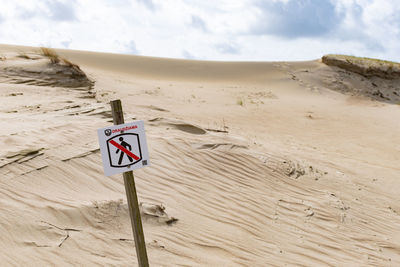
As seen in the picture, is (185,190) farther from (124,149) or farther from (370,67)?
(370,67)

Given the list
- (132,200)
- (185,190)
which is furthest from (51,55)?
(132,200)

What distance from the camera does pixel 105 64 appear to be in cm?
2328

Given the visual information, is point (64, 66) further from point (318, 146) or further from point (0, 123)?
point (318, 146)

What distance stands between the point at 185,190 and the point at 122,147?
9.35 ft

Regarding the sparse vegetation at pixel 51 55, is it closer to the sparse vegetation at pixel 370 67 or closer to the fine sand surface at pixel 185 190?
the fine sand surface at pixel 185 190

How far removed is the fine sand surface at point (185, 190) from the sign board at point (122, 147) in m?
1.36

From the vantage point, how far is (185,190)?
570 cm

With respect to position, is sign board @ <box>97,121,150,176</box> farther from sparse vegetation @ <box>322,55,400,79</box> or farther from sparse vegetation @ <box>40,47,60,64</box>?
sparse vegetation @ <box>322,55,400,79</box>

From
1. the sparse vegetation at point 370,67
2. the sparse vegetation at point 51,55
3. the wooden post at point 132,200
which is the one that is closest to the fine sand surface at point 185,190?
the sparse vegetation at point 51,55

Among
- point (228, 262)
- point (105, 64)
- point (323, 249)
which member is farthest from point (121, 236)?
point (105, 64)

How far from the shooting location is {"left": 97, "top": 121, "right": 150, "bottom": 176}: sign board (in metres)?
2.90

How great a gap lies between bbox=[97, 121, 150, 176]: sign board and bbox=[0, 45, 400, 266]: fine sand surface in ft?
4.47

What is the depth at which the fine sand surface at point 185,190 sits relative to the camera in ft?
14.0

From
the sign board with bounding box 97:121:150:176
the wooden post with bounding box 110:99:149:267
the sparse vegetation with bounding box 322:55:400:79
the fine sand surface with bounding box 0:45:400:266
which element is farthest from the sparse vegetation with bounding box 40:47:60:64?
the sparse vegetation with bounding box 322:55:400:79
